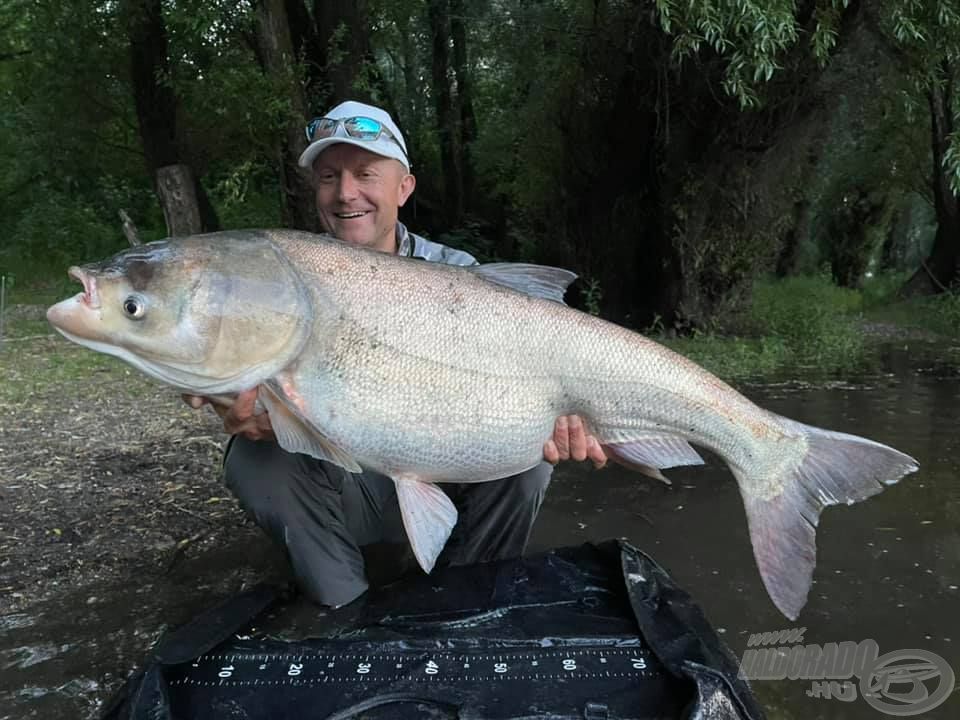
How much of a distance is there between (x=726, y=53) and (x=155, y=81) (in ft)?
28.1

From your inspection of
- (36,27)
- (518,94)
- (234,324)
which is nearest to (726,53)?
(518,94)

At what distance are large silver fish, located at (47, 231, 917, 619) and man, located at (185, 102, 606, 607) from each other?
0.11 metres

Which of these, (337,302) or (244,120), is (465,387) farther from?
(244,120)

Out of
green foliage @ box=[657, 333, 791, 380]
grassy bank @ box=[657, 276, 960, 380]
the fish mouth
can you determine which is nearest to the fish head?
the fish mouth

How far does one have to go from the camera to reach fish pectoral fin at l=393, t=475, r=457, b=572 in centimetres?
205

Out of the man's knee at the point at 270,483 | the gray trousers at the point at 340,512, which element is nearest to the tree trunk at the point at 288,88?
the gray trousers at the point at 340,512

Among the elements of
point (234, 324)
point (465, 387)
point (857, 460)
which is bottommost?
point (857, 460)

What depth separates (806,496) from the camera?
2.09 meters

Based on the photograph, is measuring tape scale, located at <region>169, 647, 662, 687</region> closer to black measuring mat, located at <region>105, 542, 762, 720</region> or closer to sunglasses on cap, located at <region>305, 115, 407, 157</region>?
black measuring mat, located at <region>105, 542, 762, 720</region>

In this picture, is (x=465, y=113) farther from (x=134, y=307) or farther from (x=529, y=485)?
(x=134, y=307)

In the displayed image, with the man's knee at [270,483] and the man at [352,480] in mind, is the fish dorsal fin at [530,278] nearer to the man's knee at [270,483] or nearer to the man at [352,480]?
the man at [352,480]

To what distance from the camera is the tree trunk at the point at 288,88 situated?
8016 mm

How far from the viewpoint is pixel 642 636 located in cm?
188

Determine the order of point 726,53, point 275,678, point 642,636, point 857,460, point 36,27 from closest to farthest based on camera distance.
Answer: point 275,678, point 642,636, point 857,460, point 726,53, point 36,27
